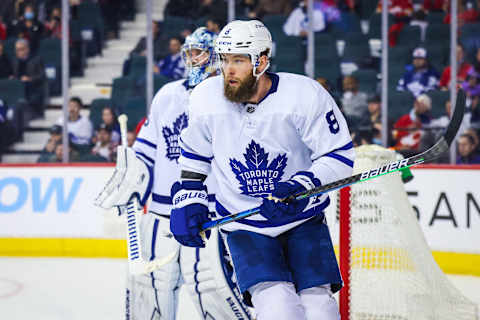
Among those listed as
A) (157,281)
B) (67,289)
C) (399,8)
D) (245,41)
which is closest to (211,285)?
(157,281)

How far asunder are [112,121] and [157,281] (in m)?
3.66

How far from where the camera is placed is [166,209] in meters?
3.15

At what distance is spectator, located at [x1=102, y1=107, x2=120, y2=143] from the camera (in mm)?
6488

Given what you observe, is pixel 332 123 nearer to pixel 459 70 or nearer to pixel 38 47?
pixel 459 70

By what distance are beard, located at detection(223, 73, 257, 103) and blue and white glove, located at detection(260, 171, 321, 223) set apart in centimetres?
29

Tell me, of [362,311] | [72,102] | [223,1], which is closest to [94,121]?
[72,102]

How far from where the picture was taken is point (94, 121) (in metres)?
6.57

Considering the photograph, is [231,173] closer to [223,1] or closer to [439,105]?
[439,105]

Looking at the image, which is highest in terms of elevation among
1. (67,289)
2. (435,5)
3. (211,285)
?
(435,5)

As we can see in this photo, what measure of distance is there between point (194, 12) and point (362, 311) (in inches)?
153

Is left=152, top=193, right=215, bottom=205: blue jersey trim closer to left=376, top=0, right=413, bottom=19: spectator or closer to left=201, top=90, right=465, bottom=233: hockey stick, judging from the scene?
left=201, top=90, right=465, bottom=233: hockey stick

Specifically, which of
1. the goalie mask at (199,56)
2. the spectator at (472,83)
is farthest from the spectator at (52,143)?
the goalie mask at (199,56)

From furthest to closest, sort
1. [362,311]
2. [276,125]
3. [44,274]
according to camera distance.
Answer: [44,274] → [362,311] → [276,125]

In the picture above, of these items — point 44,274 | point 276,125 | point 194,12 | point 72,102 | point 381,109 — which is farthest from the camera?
point 194,12
